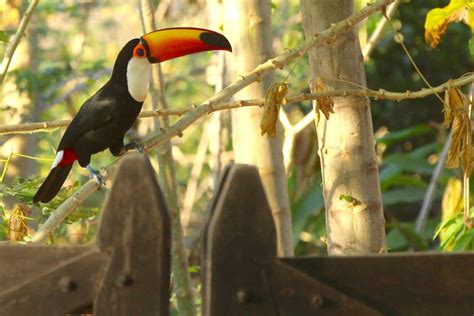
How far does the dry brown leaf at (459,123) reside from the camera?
198 cm

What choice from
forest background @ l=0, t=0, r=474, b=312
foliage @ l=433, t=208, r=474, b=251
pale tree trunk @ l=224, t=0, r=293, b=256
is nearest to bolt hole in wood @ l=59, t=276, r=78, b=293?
foliage @ l=433, t=208, r=474, b=251

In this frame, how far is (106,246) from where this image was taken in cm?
123

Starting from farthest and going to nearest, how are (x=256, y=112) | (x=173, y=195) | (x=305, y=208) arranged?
(x=305, y=208) < (x=173, y=195) < (x=256, y=112)

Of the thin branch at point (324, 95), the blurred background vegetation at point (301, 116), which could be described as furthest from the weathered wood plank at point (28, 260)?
the blurred background vegetation at point (301, 116)

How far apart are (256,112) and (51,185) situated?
23.7 inches

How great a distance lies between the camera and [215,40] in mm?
2539

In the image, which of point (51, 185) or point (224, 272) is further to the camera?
point (51, 185)

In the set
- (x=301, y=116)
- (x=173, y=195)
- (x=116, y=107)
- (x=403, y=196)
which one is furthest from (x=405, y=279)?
(x=301, y=116)

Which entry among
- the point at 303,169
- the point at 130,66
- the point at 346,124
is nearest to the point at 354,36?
the point at 346,124

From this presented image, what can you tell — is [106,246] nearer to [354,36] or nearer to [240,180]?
[240,180]

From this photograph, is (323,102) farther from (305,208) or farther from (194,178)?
(194,178)

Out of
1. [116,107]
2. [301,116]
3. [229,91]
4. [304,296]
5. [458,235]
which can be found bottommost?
[304,296]

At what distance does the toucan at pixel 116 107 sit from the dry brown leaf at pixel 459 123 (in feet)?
3.12

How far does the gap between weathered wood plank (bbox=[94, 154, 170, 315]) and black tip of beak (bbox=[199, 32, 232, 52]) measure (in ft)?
4.31
